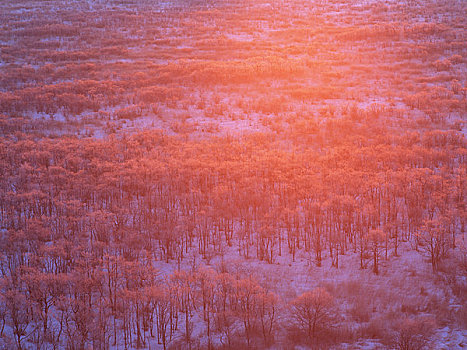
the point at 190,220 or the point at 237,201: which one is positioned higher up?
the point at 237,201

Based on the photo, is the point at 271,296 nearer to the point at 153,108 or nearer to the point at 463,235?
the point at 463,235

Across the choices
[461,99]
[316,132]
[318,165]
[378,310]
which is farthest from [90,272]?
[461,99]

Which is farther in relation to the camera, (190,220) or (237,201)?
(237,201)

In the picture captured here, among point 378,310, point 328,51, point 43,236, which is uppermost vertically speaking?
point 328,51

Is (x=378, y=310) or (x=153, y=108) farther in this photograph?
Answer: (x=153, y=108)

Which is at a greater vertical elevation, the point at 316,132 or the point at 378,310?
the point at 316,132

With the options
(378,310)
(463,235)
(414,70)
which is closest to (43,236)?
(378,310)

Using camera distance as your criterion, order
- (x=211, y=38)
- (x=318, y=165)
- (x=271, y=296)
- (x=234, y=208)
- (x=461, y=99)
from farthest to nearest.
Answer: (x=211, y=38) → (x=461, y=99) → (x=318, y=165) → (x=234, y=208) → (x=271, y=296)

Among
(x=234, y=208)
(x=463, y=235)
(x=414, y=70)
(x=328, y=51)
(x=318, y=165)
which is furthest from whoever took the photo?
(x=328, y=51)
